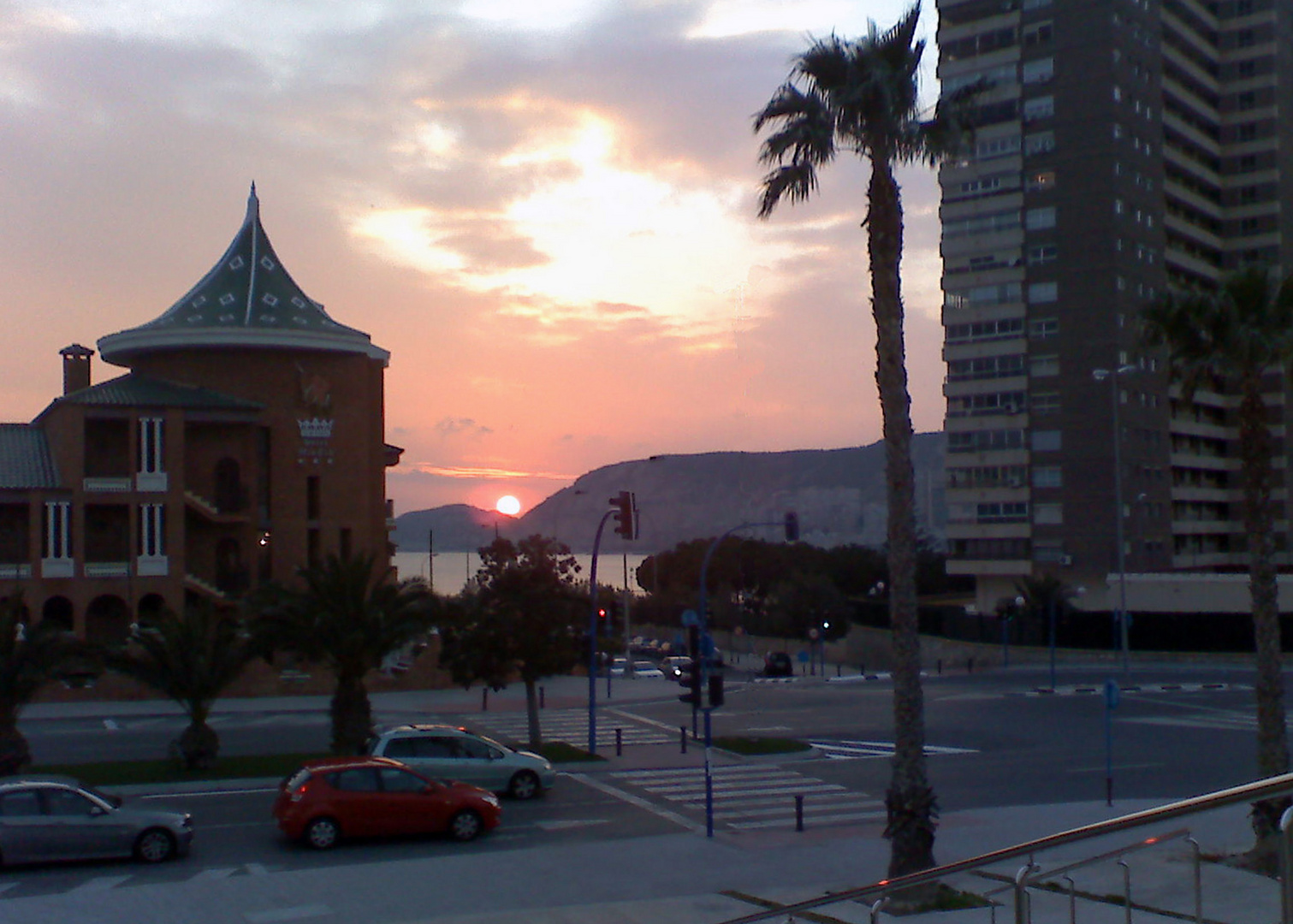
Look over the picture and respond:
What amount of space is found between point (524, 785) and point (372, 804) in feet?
16.3

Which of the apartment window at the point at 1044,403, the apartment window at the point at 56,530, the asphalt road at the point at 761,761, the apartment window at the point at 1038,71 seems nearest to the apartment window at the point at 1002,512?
the apartment window at the point at 1044,403

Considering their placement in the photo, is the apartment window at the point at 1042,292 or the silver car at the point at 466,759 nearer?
the silver car at the point at 466,759

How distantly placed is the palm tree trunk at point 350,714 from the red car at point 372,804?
257 inches

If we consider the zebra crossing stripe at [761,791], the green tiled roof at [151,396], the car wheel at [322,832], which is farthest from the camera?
the green tiled roof at [151,396]

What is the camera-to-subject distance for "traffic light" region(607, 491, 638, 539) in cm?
3022

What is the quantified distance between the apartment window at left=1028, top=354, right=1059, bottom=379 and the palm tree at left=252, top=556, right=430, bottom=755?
5189cm

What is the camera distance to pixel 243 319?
50688 mm

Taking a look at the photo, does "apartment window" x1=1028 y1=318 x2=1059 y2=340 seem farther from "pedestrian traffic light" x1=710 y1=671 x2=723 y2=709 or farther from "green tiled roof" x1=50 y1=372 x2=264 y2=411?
"pedestrian traffic light" x1=710 y1=671 x2=723 y2=709

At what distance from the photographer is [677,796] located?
25266 mm

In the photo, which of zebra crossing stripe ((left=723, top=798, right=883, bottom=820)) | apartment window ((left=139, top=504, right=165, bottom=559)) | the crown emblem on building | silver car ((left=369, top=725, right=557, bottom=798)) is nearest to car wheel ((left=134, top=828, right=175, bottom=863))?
silver car ((left=369, top=725, right=557, bottom=798))

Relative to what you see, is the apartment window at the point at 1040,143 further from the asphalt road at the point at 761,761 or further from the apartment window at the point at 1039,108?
the asphalt road at the point at 761,761

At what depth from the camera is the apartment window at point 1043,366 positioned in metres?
70.8

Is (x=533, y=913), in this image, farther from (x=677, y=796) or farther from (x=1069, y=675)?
(x=1069, y=675)

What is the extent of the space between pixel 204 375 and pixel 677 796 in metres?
32.8
